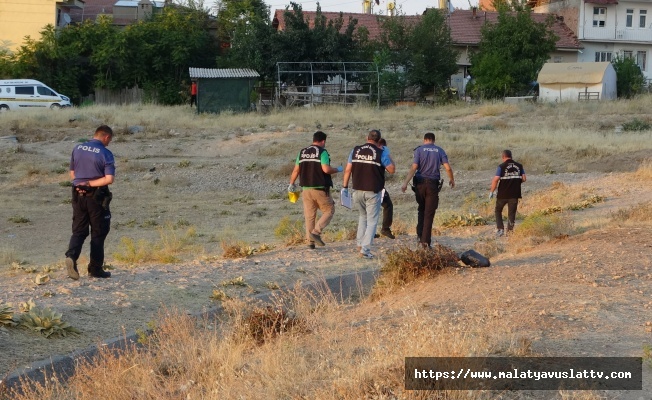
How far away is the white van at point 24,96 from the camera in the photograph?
39.6 meters

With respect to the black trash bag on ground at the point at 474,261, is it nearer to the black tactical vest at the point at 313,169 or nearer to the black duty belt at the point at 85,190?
the black tactical vest at the point at 313,169

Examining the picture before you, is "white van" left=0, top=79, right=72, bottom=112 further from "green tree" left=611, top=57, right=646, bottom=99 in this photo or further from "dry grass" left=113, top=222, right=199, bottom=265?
"green tree" left=611, top=57, right=646, bottom=99

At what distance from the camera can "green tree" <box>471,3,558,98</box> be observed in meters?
44.0

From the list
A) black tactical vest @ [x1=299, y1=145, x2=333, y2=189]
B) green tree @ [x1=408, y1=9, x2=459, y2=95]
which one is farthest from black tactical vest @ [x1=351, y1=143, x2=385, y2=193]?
green tree @ [x1=408, y1=9, x2=459, y2=95]

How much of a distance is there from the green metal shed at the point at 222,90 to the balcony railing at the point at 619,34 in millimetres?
24163

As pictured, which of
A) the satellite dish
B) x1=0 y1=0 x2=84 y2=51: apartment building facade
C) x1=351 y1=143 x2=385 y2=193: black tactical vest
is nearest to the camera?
x1=351 y1=143 x2=385 y2=193: black tactical vest

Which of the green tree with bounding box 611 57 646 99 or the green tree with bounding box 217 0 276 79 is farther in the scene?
the green tree with bounding box 611 57 646 99

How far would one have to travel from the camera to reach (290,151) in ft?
88.4

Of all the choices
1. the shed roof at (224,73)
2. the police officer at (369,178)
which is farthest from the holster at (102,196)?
the shed roof at (224,73)

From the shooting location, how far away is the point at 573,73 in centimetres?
4347

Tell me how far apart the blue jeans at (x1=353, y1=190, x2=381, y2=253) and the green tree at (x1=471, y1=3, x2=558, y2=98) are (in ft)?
112

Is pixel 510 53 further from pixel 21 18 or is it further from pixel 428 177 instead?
pixel 428 177

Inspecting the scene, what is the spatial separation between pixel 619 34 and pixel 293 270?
48678mm

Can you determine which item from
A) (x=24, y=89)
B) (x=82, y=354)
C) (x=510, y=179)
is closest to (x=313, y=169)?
(x=510, y=179)
